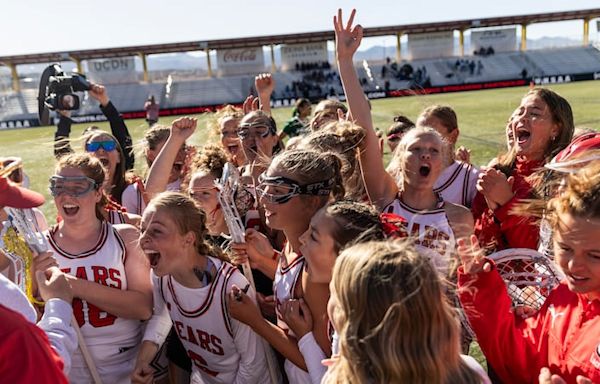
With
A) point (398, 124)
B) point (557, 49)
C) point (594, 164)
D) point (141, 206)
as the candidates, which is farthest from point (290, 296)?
point (557, 49)

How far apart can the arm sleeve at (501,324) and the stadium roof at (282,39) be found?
1597 inches

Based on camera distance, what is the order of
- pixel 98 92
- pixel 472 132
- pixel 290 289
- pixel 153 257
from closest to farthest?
pixel 290 289 < pixel 153 257 < pixel 98 92 < pixel 472 132

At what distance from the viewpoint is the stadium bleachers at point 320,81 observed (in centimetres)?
4175

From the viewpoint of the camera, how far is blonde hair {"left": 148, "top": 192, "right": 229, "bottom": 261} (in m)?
2.79

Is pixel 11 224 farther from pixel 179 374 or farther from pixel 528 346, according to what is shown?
pixel 528 346

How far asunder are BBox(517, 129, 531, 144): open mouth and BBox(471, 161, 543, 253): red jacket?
0.27 meters

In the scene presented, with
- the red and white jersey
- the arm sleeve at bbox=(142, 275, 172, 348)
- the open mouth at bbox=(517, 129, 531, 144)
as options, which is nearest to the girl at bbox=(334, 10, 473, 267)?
the open mouth at bbox=(517, 129, 531, 144)

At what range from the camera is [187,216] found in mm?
2818

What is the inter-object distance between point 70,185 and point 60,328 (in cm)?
116

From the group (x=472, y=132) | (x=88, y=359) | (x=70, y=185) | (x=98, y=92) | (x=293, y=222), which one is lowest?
(x=472, y=132)

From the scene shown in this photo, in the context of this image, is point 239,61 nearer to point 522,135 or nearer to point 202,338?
point 522,135

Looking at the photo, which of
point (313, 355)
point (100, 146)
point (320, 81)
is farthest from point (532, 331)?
point (320, 81)

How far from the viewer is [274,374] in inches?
109

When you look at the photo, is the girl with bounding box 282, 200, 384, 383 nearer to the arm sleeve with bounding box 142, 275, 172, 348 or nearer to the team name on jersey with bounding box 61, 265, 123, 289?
the arm sleeve with bounding box 142, 275, 172, 348
